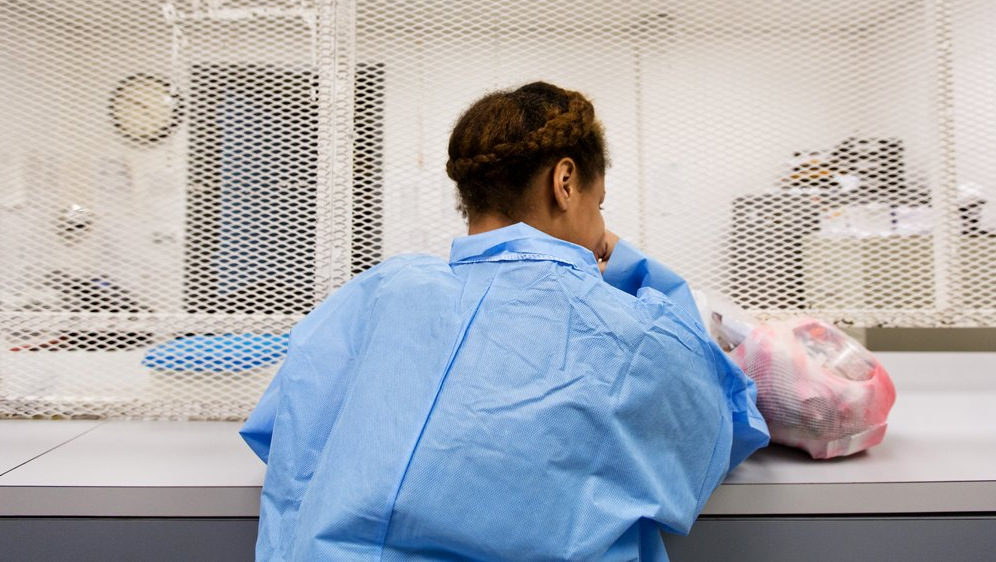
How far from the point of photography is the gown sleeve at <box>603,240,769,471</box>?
0.70 meters

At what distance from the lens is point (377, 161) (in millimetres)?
1082

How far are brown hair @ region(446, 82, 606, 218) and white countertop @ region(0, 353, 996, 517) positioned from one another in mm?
480

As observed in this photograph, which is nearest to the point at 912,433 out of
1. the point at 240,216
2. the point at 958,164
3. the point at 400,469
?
the point at 958,164

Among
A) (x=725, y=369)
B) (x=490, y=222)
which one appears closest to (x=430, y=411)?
(x=490, y=222)

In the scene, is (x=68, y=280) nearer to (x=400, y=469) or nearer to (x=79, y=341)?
(x=79, y=341)

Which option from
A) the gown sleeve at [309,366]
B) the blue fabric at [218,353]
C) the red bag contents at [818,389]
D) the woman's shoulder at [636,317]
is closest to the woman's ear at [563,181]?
the woman's shoulder at [636,317]

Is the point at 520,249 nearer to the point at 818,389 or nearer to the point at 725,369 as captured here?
the point at 725,369

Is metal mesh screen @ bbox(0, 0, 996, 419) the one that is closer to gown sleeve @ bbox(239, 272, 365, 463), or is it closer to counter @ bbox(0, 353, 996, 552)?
counter @ bbox(0, 353, 996, 552)

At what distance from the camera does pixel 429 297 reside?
588 millimetres

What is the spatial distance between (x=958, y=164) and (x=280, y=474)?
4.30 feet

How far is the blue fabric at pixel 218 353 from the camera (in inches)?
40.2

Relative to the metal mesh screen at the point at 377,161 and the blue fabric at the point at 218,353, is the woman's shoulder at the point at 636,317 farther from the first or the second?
the blue fabric at the point at 218,353

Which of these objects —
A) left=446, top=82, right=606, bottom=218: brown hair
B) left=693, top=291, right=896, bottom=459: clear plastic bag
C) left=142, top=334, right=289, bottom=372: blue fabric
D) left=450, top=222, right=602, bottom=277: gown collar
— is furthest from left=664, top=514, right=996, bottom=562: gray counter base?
left=142, top=334, right=289, bottom=372: blue fabric

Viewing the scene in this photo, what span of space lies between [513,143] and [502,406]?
35cm
